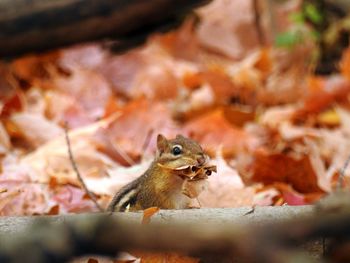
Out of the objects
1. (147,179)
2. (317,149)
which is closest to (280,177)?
(317,149)

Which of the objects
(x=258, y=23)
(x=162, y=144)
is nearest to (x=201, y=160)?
(x=162, y=144)

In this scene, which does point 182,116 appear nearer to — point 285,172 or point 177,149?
point 285,172

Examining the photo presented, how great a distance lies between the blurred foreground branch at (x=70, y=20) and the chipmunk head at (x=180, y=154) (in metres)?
3.10

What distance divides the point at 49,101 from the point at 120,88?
843mm

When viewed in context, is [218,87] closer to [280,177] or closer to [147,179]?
[280,177]

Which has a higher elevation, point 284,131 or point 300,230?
point 300,230

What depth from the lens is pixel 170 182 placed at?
307 centimetres

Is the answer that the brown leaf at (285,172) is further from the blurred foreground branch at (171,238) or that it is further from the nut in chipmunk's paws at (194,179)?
the blurred foreground branch at (171,238)

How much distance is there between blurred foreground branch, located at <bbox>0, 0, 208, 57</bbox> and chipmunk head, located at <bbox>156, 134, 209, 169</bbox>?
3.10m

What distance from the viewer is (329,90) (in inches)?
237

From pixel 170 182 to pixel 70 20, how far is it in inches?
135

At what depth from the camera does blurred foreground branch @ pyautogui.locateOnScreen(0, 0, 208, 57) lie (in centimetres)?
608

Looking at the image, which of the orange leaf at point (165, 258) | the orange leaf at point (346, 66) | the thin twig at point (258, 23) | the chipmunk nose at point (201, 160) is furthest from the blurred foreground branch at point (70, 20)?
the orange leaf at point (165, 258)

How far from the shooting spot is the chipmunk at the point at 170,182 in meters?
3.02
